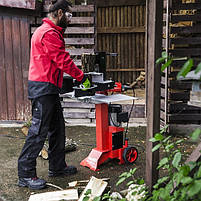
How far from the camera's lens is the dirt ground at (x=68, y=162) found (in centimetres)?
425

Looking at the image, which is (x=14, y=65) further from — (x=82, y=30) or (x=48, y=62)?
(x=48, y=62)

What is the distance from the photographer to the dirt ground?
4.25 m

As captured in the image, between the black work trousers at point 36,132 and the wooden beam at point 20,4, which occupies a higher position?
the wooden beam at point 20,4

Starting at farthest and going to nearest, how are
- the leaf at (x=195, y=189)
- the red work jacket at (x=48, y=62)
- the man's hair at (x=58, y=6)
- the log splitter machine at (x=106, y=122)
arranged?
1. the log splitter machine at (x=106, y=122)
2. the man's hair at (x=58, y=6)
3. the red work jacket at (x=48, y=62)
4. the leaf at (x=195, y=189)

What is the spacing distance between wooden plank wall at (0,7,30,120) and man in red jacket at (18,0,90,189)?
3.12 meters

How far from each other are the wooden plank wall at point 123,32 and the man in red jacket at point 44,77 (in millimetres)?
6837

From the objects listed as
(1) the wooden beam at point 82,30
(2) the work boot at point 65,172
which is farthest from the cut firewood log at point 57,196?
(1) the wooden beam at point 82,30

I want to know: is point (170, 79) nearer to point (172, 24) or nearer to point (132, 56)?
point (172, 24)

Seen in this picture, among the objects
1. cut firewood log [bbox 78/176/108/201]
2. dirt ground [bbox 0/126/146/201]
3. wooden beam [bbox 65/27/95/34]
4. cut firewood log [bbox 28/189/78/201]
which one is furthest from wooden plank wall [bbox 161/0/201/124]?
cut firewood log [bbox 28/189/78/201]

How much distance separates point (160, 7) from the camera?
313cm

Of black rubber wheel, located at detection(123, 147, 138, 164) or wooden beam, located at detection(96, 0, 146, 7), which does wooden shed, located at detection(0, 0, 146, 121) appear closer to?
wooden beam, located at detection(96, 0, 146, 7)

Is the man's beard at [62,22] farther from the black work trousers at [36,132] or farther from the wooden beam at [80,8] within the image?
the wooden beam at [80,8]

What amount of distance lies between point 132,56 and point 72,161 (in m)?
6.74

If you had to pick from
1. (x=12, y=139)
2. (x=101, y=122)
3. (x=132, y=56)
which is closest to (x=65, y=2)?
(x=101, y=122)
